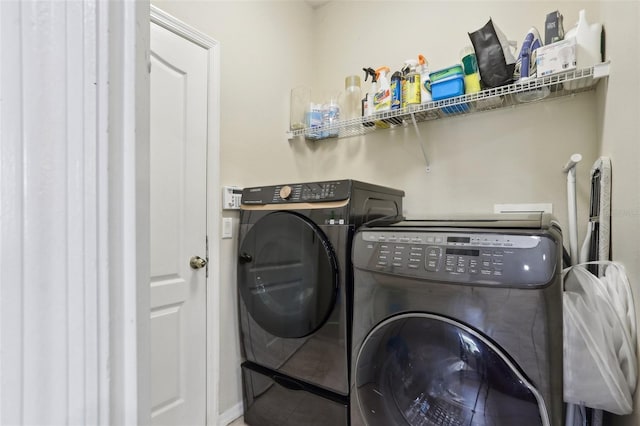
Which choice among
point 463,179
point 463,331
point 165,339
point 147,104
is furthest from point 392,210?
point 147,104

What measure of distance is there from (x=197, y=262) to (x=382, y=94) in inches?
54.0

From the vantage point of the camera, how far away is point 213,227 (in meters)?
1.74

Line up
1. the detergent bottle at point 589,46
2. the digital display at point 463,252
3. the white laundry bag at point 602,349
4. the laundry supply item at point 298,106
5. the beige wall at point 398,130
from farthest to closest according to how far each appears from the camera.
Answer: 1. the laundry supply item at point 298,106
2. the beige wall at point 398,130
3. the detergent bottle at point 589,46
4. the digital display at point 463,252
5. the white laundry bag at point 602,349

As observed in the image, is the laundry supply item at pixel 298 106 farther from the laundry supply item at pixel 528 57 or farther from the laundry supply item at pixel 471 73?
the laundry supply item at pixel 528 57

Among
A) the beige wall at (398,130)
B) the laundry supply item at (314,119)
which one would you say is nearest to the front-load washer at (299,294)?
the beige wall at (398,130)

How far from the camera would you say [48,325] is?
14.2 inches

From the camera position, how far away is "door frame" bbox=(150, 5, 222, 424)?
1725mm

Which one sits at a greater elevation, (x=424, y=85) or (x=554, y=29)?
(x=554, y=29)

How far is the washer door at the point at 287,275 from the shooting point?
4.63ft

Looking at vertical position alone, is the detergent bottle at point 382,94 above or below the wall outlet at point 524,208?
above

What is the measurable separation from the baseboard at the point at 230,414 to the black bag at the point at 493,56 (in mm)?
2143

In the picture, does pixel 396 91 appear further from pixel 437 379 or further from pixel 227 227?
pixel 437 379

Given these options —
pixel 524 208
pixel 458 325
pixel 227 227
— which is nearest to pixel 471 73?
pixel 524 208

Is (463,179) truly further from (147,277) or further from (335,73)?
(147,277)
